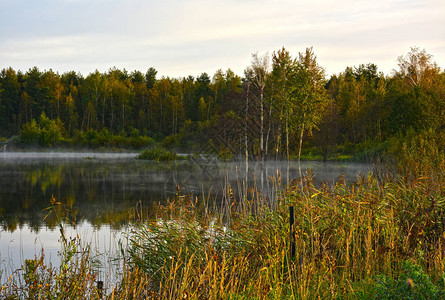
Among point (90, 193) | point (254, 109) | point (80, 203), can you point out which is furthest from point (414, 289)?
point (254, 109)

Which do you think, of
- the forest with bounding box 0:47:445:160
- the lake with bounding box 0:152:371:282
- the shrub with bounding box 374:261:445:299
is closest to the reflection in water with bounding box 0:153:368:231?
the lake with bounding box 0:152:371:282

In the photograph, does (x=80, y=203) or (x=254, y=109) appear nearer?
(x=80, y=203)

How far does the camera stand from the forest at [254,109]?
3484 cm

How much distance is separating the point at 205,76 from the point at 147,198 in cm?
6563

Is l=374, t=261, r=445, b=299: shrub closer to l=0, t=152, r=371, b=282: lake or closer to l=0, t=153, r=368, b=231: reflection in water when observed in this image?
l=0, t=152, r=371, b=282: lake

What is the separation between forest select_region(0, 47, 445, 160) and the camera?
3484cm

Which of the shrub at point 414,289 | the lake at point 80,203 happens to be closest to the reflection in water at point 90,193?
the lake at point 80,203

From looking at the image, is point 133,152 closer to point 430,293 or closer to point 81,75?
point 81,75

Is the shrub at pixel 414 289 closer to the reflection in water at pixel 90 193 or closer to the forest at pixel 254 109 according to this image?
the reflection in water at pixel 90 193

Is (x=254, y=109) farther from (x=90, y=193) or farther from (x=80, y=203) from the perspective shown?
(x=80, y=203)

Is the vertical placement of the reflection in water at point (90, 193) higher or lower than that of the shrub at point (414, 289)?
lower

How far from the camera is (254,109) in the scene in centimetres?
3681

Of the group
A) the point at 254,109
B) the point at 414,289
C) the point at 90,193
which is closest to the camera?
the point at 414,289

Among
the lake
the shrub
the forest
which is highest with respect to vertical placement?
the forest
